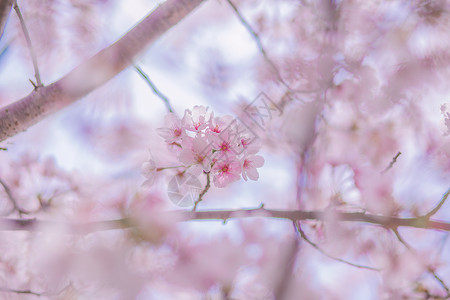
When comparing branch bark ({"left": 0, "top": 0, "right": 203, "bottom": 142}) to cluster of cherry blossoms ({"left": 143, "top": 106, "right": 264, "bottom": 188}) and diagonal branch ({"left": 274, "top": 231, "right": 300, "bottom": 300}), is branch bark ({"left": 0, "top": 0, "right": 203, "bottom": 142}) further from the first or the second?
diagonal branch ({"left": 274, "top": 231, "right": 300, "bottom": 300})

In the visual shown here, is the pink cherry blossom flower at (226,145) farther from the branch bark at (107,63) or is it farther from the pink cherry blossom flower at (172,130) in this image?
the branch bark at (107,63)

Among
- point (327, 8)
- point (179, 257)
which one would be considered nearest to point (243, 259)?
point (179, 257)

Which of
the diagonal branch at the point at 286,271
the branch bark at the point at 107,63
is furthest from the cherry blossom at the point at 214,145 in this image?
the diagonal branch at the point at 286,271

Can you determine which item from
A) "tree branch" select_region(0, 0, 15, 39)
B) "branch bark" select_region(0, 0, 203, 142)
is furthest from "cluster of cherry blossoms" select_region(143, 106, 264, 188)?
"tree branch" select_region(0, 0, 15, 39)

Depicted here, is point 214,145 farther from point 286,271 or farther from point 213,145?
point 286,271

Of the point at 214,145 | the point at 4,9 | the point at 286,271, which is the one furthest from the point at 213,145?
the point at 286,271

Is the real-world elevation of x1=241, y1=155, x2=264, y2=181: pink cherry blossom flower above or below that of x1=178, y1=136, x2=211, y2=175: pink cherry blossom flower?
below

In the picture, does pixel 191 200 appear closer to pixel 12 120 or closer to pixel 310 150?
pixel 12 120

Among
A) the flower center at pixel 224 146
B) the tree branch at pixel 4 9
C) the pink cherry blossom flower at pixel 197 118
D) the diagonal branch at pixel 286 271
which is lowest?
the diagonal branch at pixel 286 271
